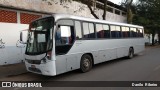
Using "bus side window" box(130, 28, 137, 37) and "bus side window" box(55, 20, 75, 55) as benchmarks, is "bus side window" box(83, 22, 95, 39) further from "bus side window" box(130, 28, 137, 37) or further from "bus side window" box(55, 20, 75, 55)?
"bus side window" box(130, 28, 137, 37)

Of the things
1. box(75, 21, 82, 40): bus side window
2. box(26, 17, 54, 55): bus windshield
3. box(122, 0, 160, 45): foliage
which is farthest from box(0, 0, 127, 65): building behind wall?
box(122, 0, 160, 45): foliage

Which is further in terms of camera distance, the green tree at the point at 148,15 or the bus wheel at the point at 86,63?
the green tree at the point at 148,15

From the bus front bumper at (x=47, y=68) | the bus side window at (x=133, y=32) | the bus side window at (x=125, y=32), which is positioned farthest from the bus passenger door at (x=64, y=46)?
the bus side window at (x=133, y=32)

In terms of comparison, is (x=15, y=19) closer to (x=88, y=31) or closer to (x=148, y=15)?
(x=88, y=31)

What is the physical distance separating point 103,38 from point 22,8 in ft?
19.0

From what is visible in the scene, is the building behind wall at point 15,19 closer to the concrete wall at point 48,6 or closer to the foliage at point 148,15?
the concrete wall at point 48,6

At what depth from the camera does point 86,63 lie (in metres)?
10.5

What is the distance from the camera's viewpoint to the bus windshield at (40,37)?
28.0 ft

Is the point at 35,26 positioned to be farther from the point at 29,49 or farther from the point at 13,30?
the point at 13,30

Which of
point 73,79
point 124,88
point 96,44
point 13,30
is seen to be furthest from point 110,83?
point 13,30

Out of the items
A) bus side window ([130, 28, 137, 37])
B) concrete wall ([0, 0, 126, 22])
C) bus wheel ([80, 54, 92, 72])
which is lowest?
bus wheel ([80, 54, 92, 72])

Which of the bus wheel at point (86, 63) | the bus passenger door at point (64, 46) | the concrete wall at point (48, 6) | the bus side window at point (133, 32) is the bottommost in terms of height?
the bus wheel at point (86, 63)

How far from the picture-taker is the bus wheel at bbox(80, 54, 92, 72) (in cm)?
1018

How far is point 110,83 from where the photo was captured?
7875mm
